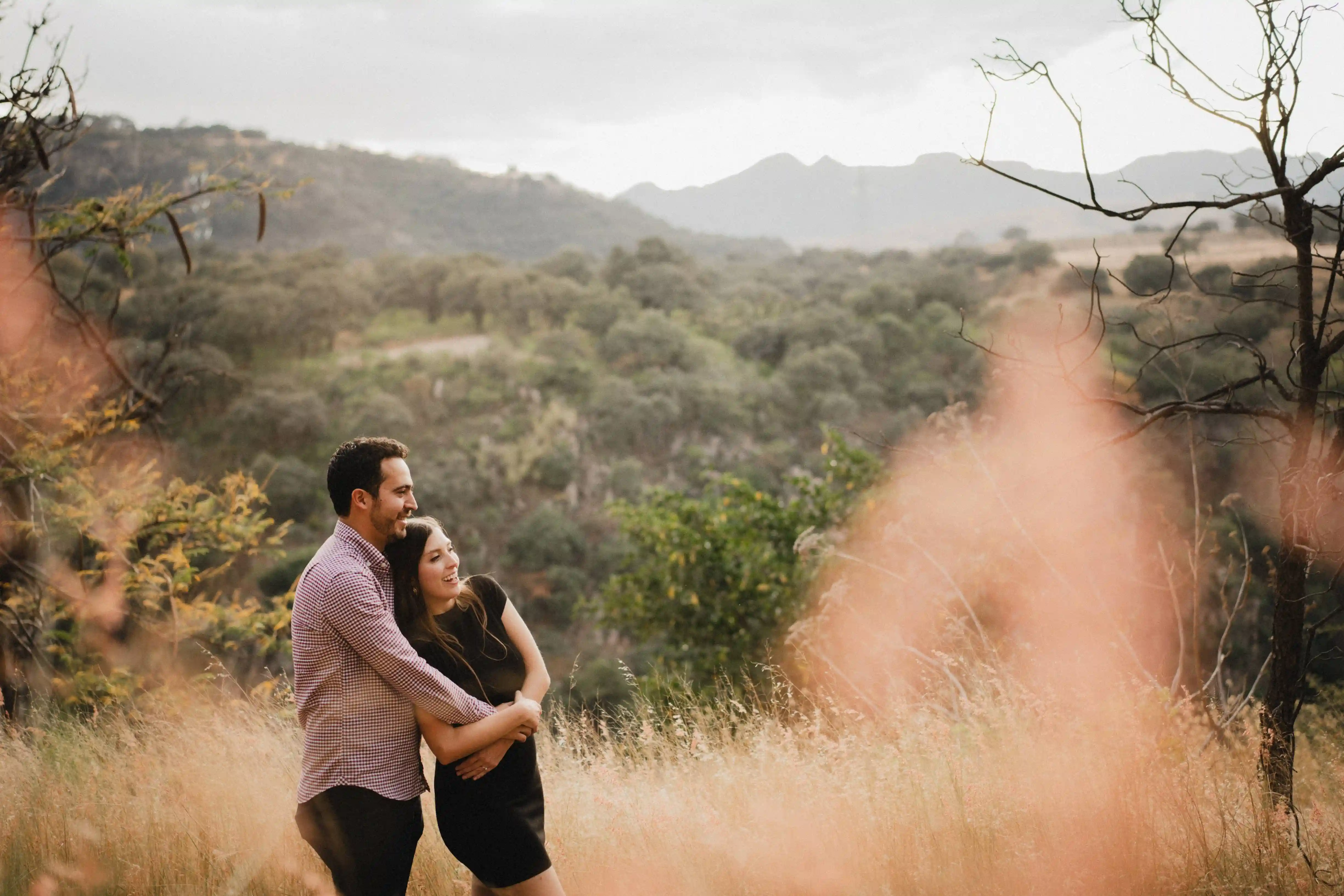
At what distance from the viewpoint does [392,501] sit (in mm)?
1972

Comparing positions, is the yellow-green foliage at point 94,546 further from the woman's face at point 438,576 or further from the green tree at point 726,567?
the green tree at point 726,567

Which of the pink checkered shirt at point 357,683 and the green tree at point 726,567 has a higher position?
the pink checkered shirt at point 357,683

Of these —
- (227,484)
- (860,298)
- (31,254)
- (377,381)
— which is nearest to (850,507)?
(227,484)

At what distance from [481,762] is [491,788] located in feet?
0.28

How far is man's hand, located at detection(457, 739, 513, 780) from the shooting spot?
6.27 ft

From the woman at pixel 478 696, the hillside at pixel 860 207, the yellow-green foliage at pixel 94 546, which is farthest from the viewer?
the hillside at pixel 860 207

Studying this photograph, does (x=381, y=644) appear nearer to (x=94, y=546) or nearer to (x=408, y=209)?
(x=94, y=546)

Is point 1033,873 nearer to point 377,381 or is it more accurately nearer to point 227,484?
point 227,484

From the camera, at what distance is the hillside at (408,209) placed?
191 feet

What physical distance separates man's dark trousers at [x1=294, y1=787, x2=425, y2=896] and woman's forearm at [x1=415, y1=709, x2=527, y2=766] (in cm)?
19

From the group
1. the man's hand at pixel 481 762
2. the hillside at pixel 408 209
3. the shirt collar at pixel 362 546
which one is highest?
the hillside at pixel 408 209

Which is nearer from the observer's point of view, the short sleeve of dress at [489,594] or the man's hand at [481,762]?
the man's hand at [481,762]

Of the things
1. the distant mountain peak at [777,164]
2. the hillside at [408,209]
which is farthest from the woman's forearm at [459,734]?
the distant mountain peak at [777,164]

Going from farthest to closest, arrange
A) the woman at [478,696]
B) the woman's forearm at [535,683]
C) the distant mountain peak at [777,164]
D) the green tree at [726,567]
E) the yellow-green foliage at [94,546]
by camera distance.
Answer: the distant mountain peak at [777,164] < the green tree at [726,567] < the yellow-green foliage at [94,546] < the woman's forearm at [535,683] < the woman at [478,696]
